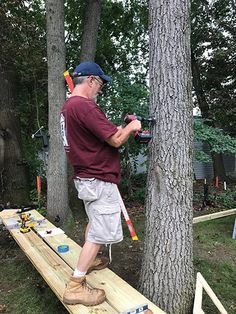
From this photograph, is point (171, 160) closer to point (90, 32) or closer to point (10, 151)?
point (90, 32)

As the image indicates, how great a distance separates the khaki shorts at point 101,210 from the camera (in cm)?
250

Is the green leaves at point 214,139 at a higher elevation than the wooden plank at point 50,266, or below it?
higher

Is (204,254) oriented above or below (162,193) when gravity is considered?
below

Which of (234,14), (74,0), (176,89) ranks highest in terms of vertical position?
(234,14)

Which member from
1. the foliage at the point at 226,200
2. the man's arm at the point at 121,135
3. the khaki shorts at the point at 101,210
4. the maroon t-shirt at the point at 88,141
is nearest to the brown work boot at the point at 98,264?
the khaki shorts at the point at 101,210

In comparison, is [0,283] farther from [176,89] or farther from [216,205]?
[216,205]

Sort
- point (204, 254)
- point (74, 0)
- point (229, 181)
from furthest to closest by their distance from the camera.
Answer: point (229, 181), point (74, 0), point (204, 254)

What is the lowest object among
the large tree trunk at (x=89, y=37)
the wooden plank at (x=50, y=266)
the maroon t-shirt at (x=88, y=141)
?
the wooden plank at (x=50, y=266)

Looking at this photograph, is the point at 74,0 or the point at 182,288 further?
the point at 74,0

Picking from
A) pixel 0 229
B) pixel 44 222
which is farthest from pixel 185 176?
pixel 0 229

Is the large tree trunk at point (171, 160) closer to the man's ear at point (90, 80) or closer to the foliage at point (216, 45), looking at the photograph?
the man's ear at point (90, 80)

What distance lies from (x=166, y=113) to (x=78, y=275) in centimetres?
150

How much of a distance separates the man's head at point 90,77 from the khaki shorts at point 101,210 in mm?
683

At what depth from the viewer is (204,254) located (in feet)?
14.5
